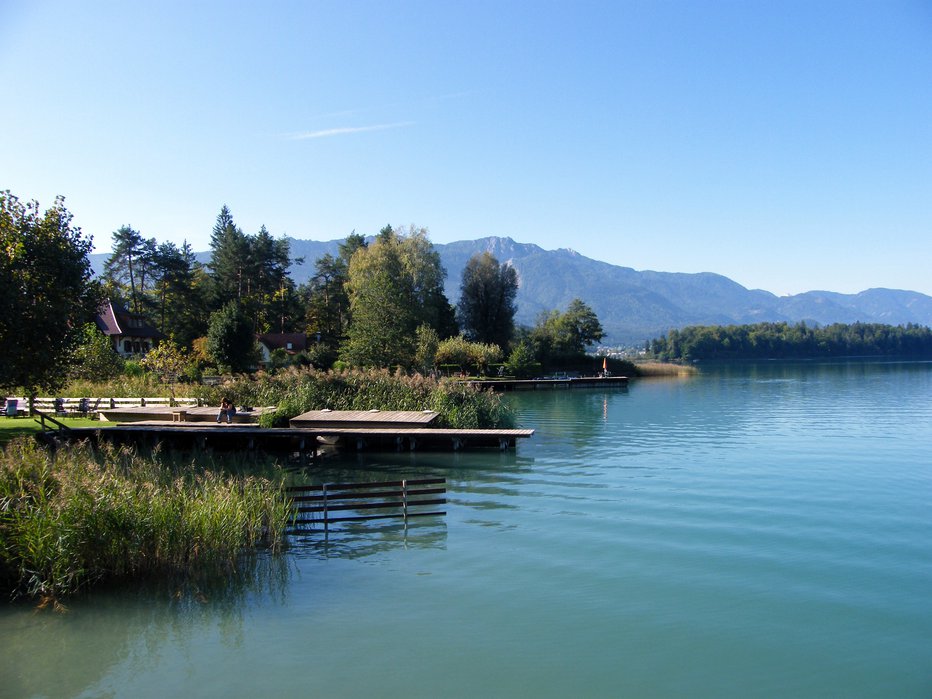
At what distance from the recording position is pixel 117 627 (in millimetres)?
10820

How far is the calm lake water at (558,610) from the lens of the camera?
931cm

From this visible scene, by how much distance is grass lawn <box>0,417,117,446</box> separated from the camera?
25000 millimetres

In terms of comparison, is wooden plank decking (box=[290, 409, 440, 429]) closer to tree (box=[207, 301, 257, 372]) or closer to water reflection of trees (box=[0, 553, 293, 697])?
water reflection of trees (box=[0, 553, 293, 697])

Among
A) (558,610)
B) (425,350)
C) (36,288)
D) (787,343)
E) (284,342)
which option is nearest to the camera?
(558,610)

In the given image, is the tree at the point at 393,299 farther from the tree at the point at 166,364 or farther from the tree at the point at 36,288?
the tree at the point at 36,288

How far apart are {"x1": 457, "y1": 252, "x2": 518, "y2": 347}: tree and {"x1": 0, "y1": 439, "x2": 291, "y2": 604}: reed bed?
72.0 m

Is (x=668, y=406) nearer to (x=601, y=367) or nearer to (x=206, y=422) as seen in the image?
(x=206, y=422)

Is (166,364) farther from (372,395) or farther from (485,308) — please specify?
(485,308)

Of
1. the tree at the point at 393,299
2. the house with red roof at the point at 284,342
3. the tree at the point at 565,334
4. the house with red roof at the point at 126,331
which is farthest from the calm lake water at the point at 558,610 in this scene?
the tree at the point at 565,334

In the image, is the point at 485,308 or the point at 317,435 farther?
the point at 485,308

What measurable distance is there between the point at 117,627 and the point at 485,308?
251 ft

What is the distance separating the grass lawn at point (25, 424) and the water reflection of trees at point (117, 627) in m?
13.9

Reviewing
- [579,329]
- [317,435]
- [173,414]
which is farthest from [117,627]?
[579,329]

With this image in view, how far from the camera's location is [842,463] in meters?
25.2
